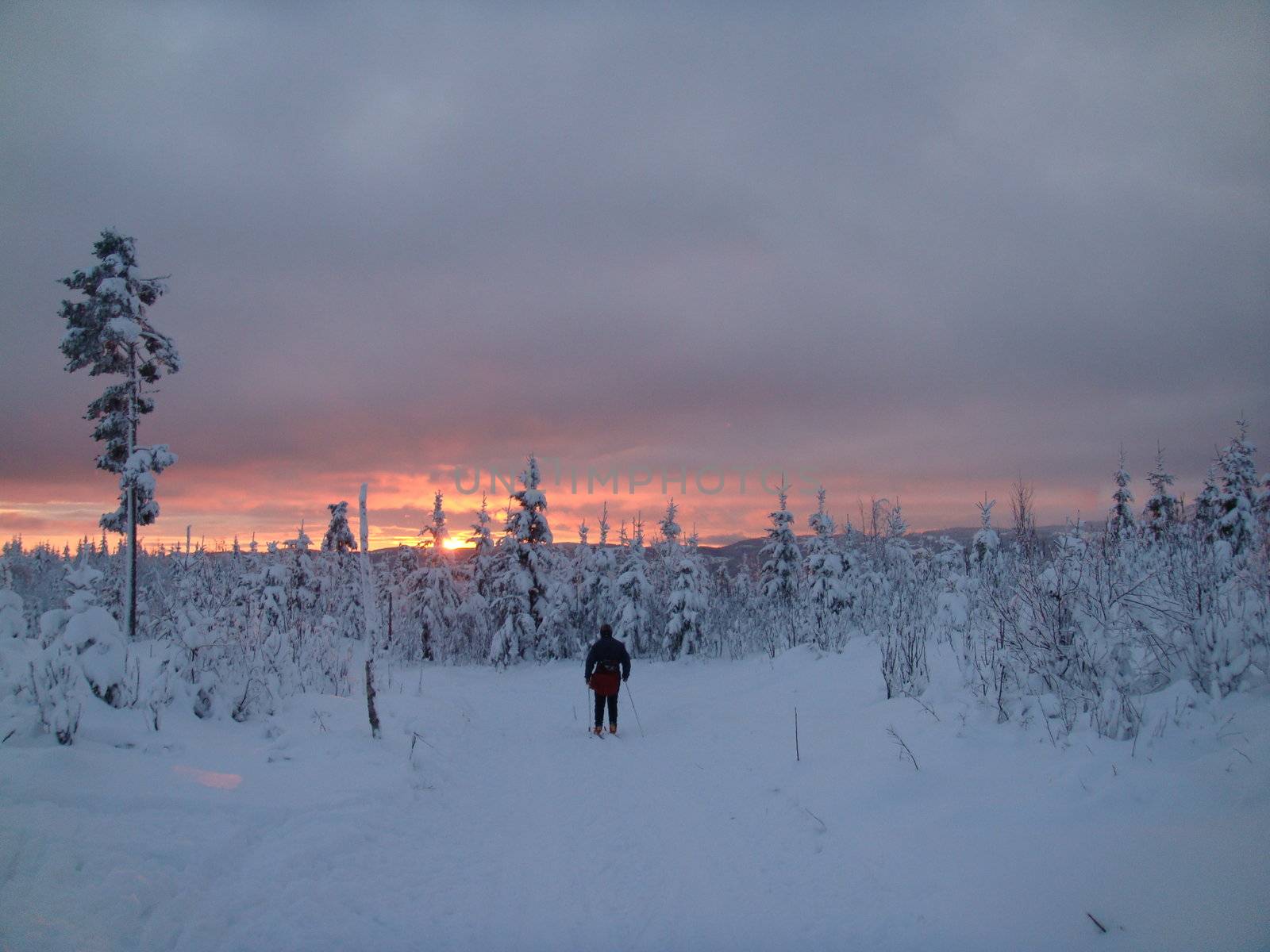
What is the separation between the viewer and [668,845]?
247 inches

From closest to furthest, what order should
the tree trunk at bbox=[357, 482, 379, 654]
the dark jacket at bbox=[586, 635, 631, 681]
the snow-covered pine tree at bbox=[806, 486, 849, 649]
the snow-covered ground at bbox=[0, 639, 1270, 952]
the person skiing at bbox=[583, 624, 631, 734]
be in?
the snow-covered ground at bbox=[0, 639, 1270, 952], the tree trunk at bbox=[357, 482, 379, 654], the person skiing at bbox=[583, 624, 631, 734], the dark jacket at bbox=[586, 635, 631, 681], the snow-covered pine tree at bbox=[806, 486, 849, 649]

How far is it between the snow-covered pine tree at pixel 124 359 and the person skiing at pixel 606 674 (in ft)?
52.1

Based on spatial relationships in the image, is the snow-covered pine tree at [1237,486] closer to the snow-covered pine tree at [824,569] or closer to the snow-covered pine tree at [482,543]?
the snow-covered pine tree at [824,569]

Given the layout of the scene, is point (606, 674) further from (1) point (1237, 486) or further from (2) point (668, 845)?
(1) point (1237, 486)

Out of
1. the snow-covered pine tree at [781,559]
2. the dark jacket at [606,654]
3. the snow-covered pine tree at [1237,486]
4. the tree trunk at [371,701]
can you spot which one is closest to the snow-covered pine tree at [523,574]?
the snow-covered pine tree at [781,559]

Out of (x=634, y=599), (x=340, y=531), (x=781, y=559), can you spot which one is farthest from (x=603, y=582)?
(x=340, y=531)

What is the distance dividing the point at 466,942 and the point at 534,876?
44.1 inches

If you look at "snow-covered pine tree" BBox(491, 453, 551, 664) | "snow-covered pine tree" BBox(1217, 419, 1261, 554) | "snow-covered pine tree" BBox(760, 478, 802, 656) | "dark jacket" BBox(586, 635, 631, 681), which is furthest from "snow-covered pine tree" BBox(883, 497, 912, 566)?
"dark jacket" BBox(586, 635, 631, 681)

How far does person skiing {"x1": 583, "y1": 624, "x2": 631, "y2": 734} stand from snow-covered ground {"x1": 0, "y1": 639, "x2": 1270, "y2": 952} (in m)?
3.43

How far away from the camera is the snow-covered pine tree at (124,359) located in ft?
64.2

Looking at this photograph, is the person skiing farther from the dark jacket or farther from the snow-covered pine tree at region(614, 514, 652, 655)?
the snow-covered pine tree at region(614, 514, 652, 655)

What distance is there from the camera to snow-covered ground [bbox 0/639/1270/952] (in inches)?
160

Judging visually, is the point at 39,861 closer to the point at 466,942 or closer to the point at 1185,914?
the point at 466,942

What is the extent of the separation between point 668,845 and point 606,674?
5753mm
